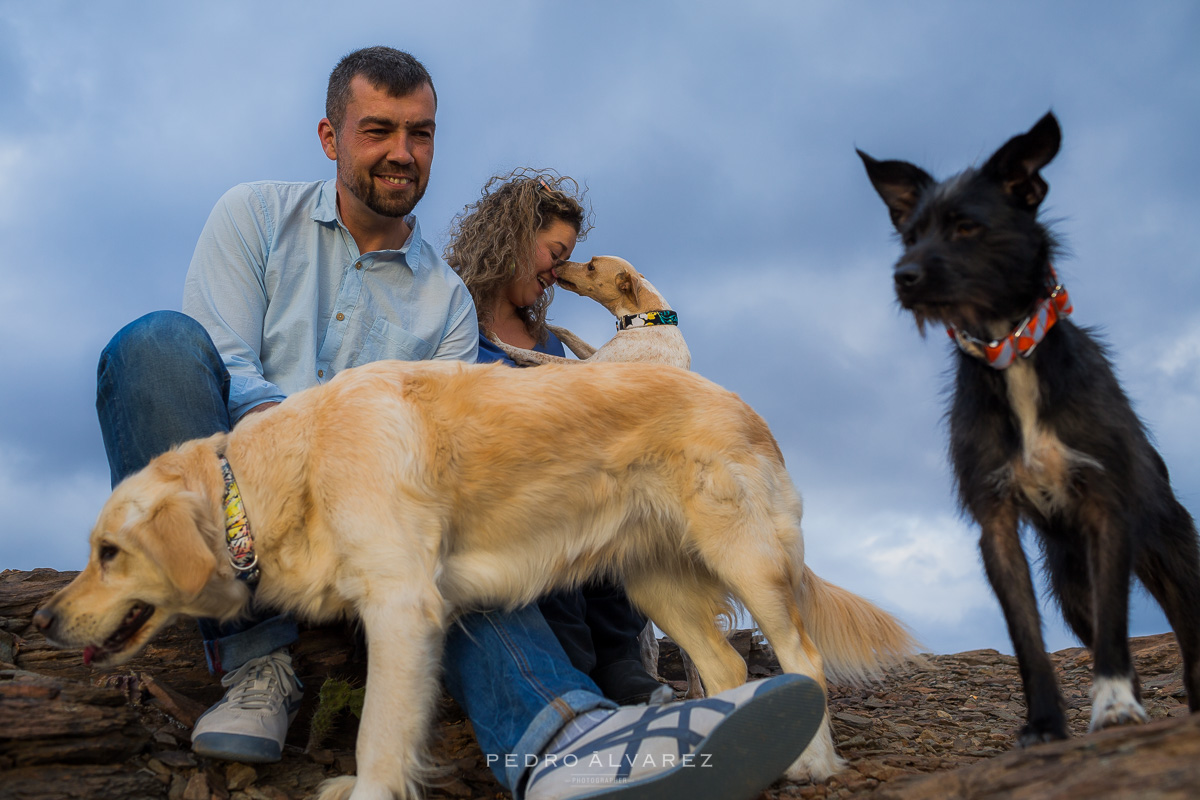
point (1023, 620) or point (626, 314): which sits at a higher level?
point (626, 314)

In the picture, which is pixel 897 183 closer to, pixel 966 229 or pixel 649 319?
pixel 966 229

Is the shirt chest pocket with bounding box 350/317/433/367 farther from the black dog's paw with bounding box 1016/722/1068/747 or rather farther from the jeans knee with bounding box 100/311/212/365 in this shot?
the black dog's paw with bounding box 1016/722/1068/747

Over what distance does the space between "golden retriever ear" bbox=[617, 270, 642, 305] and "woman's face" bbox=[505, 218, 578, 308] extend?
0.88 metres

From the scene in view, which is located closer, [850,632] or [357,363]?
[850,632]

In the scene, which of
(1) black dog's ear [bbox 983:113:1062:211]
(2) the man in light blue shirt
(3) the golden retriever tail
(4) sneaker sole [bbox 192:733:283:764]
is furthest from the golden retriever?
Answer: (1) black dog's ear [bbox 983:113:1062:211]

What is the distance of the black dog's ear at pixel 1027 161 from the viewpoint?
263 cm

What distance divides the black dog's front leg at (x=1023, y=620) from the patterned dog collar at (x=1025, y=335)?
502 millimetres

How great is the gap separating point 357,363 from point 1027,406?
10.3 feet

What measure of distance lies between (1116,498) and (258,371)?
3.49m

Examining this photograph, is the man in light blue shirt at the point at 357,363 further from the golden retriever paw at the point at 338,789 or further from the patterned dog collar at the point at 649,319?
the patterned dog collar at the point at 649,319

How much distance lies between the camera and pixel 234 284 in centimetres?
409

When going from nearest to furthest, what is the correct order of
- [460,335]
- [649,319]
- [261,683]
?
[261,683], [460,335], [649,319]

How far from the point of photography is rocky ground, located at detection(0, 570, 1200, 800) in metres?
1.85

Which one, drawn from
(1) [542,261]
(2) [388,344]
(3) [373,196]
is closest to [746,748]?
(2) [388,344]
